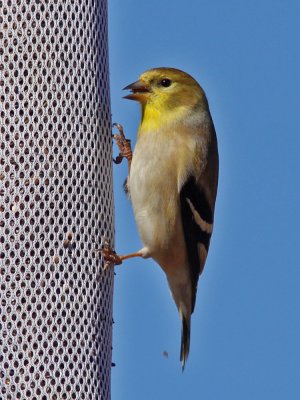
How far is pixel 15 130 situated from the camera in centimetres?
495

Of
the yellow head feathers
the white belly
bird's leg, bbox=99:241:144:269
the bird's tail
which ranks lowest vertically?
the bird's tail

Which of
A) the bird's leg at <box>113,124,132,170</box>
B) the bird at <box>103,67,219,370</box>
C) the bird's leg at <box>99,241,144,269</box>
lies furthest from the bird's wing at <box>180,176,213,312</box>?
the bird's leg at <box>99,241,144,269</box>

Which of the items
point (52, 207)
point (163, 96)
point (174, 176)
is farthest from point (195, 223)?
point (52, 207)

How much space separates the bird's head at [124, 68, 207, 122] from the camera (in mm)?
5809

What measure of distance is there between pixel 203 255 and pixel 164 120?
848 mm

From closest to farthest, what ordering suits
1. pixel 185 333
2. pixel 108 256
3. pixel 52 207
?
pixel 52 207 → pixel 108 256 → pixel 185 333

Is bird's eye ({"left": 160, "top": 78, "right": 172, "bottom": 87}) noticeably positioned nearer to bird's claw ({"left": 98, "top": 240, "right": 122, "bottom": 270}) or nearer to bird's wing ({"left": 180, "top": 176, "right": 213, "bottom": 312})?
bird's wing ({"left": 180, "top": 176, "right": 213, "bottom": 312})

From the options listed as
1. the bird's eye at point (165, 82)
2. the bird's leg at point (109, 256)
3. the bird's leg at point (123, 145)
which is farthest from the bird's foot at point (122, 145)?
the bird's leg at point (109, 256)

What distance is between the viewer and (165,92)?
232 inches

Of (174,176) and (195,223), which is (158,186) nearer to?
(174,176)

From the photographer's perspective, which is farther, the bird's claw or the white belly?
the white belly

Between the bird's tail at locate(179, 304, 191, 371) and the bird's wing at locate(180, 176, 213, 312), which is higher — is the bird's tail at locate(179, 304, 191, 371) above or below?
below

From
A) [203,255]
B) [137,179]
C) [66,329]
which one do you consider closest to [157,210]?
[137,179]

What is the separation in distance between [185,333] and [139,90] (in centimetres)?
150
